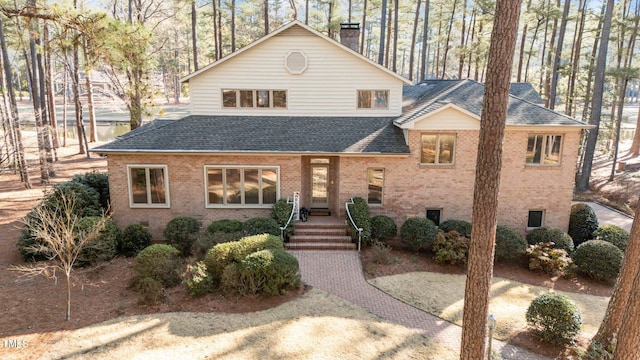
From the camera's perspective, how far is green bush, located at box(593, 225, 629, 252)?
14.8 meters

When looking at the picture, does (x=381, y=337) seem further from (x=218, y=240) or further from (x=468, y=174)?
(x=468, y=174)

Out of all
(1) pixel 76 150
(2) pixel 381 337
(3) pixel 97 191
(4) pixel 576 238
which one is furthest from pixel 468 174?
(1) pixel 76 150

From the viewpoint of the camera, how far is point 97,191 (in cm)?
1656

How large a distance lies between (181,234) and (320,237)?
5.37m

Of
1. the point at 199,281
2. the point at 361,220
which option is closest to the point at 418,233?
the point at 361,220

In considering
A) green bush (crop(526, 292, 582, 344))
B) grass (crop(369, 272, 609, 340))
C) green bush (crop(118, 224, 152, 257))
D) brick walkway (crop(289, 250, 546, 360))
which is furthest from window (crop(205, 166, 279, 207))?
green bush (crop(526, 292, 582, 344))

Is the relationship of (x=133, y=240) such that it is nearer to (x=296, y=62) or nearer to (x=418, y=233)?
(x=296, y=62)

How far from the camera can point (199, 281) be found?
10.8 metres

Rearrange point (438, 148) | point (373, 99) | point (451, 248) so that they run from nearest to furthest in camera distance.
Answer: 1. point (451, 248)
2. point (438, 148)
3. point (373, 99)

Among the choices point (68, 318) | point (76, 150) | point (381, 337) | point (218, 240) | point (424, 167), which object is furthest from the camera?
point (76, 150)

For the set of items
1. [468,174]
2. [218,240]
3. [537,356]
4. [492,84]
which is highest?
[492,84]

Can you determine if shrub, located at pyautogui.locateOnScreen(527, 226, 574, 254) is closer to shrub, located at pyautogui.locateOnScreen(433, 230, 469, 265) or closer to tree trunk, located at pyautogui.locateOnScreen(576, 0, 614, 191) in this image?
shrub, located at pyautogui.locateOnScreen(433, 230, 469, 265)

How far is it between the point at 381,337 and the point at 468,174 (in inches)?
369

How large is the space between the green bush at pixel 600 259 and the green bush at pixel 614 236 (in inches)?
45.5
